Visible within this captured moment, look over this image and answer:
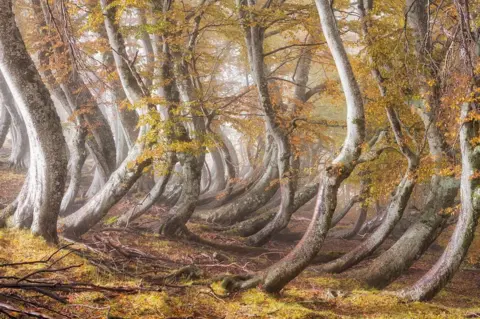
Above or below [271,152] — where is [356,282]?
below

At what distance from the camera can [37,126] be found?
570 centimetres

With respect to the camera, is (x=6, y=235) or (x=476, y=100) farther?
(x=6, y=235)

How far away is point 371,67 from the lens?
664 centimetres

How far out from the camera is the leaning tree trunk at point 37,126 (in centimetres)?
557

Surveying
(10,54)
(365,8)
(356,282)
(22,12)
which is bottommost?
(356,282)

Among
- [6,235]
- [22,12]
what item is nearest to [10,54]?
[6,235]

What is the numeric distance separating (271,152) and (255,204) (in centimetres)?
173

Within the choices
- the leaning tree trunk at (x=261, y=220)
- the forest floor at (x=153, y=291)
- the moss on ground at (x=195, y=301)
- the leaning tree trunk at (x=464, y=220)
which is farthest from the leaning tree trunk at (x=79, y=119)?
the leaning tree trunk at (x=464, y=220)

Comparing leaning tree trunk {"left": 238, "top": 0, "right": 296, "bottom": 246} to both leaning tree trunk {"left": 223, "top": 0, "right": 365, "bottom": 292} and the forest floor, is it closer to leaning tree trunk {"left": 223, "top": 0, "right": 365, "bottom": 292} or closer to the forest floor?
the forest floor

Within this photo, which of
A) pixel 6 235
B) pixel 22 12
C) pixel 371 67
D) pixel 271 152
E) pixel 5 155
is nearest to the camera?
pixel 6 235

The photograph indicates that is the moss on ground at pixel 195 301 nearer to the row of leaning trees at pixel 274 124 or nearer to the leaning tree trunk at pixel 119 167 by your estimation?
the row of leaning trees at pixel 274 124

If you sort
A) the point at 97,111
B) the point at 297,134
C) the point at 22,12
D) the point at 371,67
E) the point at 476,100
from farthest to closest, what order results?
the point at 22,12 < the point at 297,134 < the point at 97,111 < the point at 371,67 < the point at 476,100

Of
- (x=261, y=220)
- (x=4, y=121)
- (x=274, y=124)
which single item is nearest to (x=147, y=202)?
(x=274, y=124)

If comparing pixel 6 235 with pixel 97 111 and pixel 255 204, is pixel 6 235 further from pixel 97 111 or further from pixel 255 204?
pixel 255 204
